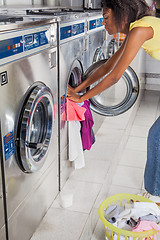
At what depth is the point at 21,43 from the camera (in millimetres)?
1796

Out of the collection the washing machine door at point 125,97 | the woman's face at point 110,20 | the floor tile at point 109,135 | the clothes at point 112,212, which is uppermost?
the woman's face at point 110,20

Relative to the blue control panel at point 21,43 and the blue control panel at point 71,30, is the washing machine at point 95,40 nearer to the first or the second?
the blue control panel at point 71,30

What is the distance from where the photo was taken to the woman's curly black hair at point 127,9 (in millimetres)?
2258

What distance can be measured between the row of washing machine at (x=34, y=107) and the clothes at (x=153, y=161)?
690 mm

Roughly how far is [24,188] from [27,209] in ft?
0.60

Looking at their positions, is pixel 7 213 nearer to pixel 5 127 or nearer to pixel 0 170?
pixel 0 170

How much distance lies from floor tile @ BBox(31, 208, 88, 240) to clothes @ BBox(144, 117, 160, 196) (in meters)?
0.67

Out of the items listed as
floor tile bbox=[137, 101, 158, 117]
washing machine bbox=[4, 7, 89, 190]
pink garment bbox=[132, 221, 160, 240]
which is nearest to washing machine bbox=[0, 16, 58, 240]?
washing machine bbox=[4, 7, 89, 190]

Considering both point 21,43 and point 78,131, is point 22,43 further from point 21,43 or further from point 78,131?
point 78,131

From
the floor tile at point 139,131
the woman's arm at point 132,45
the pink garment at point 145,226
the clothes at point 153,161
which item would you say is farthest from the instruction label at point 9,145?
the floor tile at point 139,131

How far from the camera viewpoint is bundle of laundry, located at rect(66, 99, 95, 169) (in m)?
2.79

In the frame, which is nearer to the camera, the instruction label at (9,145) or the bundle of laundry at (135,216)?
the instruction label at (9,145)

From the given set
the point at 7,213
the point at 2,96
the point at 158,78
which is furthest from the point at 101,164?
the point at 158,78

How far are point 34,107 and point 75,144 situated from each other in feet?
3.44
